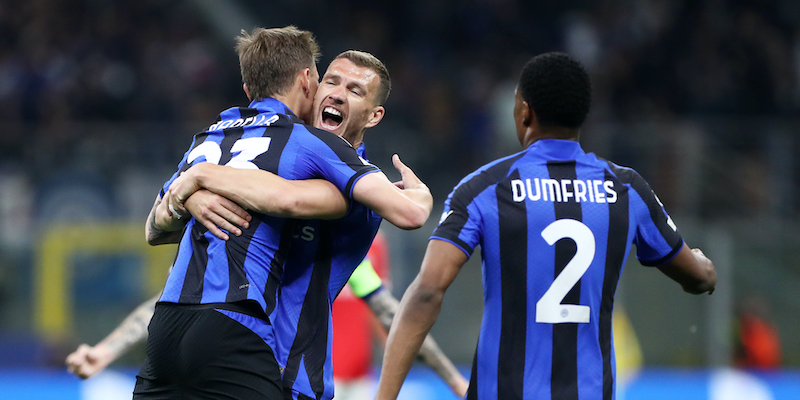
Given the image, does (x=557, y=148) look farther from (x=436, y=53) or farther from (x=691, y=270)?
(x=436, y=53)

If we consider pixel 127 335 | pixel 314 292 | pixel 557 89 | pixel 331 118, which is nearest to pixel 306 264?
pixel 314 292

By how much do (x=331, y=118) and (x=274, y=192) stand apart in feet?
2.83

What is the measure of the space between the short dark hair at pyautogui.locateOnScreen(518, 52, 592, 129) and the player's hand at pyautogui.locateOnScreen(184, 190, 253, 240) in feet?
3.42

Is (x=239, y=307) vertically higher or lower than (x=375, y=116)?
lower

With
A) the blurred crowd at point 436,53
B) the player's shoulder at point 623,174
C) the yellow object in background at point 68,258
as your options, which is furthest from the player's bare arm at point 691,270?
the blurred crowd at point 436,53

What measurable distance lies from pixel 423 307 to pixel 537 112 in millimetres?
768

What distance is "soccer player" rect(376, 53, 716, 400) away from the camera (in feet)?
9.51

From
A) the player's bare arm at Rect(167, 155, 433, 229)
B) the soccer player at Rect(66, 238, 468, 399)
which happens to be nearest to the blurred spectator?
the soccer player at Rect(66, 238, 468, 399)

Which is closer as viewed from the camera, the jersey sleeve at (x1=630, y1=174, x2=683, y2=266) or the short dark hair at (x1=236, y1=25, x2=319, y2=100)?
the jersey sleeve at (x1=630, y1=174, x2=683, y2=266)

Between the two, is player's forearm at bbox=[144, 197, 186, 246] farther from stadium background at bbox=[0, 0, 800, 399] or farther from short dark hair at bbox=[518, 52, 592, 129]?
stadium background at bbox=[0, 0, 800, 399]

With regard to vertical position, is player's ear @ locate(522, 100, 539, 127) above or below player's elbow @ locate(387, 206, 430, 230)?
above

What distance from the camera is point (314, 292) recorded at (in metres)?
3.09

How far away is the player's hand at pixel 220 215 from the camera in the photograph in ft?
9.53

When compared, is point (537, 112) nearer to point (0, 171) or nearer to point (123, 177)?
point (123, 177)
